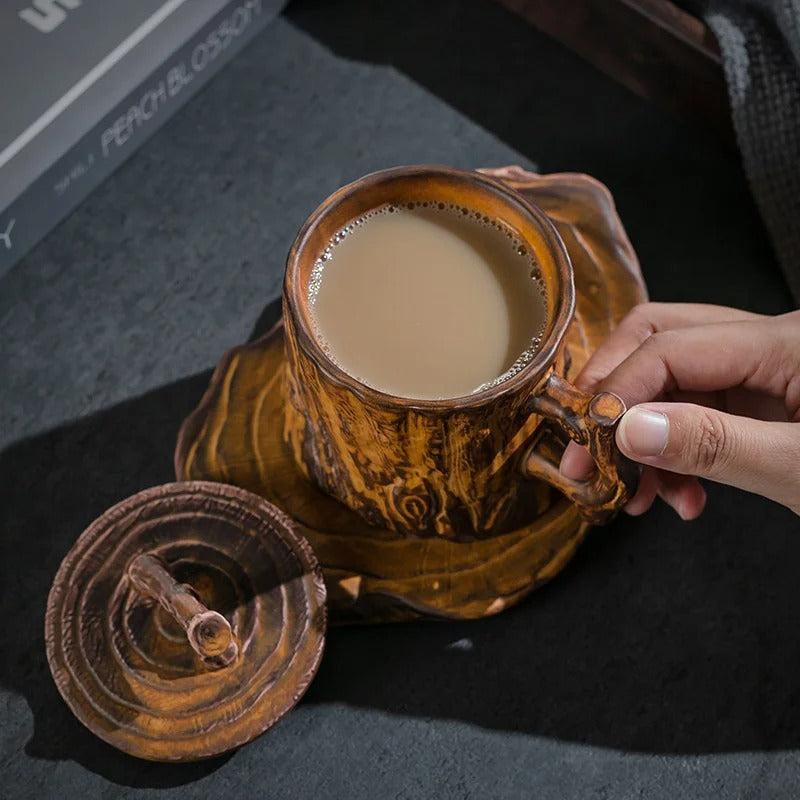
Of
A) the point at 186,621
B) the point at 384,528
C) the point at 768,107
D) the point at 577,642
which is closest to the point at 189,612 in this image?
the point at 186,621

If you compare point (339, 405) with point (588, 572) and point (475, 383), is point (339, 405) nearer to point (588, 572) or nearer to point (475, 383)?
point (475, 383)

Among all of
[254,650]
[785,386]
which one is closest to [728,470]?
[785,386]

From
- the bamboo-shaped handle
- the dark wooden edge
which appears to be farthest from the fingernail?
the dark wooden edge

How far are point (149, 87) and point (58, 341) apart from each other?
0.20m

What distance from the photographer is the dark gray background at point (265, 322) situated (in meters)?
0.67

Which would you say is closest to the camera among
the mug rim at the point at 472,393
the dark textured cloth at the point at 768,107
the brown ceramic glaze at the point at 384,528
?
the mug rim at the point at 472,393

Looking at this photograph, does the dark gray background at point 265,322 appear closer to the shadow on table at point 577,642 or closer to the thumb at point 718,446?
the shadow on table at point 577,642

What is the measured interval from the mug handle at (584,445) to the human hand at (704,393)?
0.01m

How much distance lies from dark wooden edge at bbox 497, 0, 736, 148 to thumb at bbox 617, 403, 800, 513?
37cm

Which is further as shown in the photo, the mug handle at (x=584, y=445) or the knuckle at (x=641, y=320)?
the knuckle at (x=641, y=320)

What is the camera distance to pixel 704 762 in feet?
2.19

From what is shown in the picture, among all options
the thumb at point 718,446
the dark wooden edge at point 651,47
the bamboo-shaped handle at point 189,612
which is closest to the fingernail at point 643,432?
the thumb at point 718,446

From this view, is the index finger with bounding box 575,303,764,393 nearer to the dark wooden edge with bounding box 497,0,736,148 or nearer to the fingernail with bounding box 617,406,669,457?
the fingernail with bounding box 617,406,669,457

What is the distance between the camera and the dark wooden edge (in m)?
0.82
